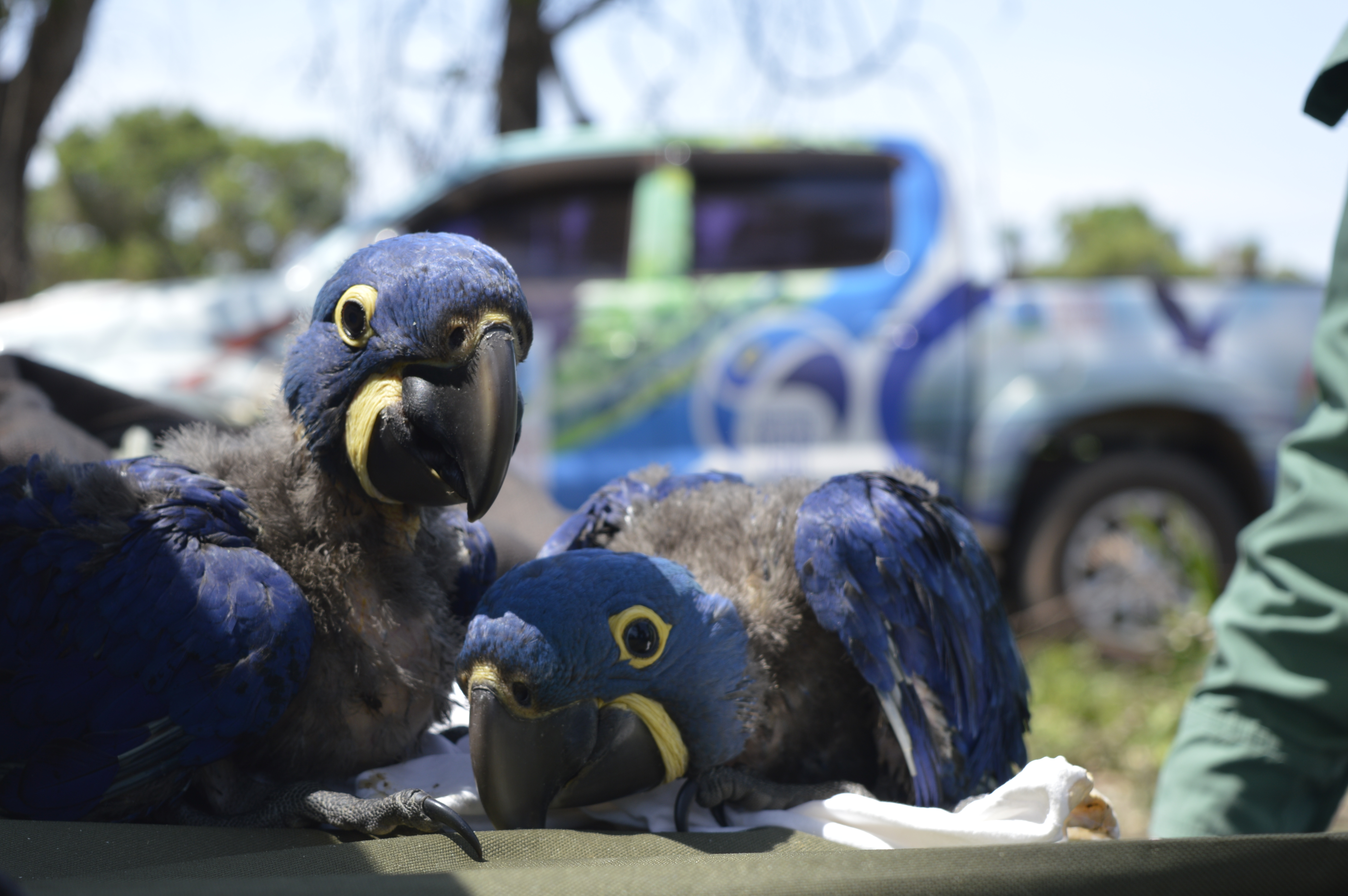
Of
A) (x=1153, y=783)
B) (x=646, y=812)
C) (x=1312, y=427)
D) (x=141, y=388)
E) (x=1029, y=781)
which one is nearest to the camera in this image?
(x=1029, y=781)

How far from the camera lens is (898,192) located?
4.46m

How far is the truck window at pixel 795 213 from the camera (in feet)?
14.7

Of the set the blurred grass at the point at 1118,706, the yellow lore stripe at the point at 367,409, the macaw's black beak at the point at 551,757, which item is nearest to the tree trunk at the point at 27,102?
the yellow lore stripe at the point at 367,409

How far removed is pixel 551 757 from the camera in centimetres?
109

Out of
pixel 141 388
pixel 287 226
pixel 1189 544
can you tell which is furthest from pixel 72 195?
pixel 1189 544

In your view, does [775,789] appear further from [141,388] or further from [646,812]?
[141,388]

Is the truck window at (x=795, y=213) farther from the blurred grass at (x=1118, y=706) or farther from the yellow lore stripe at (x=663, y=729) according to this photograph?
the yellow lore stripe at (x=663, y=729)

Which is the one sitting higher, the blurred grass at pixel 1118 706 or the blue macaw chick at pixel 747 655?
the blue macaw chick at pixel 747 655

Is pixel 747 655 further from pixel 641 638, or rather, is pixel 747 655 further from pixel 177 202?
pixel 177 202

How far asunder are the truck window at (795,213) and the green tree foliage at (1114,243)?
41660 millimetres

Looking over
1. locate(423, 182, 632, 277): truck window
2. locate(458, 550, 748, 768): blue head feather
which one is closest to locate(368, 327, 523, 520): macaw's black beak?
locate(458, 550, 748, 768): blue head feather

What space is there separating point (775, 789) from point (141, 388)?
326 cm

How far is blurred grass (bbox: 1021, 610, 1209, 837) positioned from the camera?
11.4 feet

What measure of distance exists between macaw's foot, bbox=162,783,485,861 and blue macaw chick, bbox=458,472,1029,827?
70 mm
